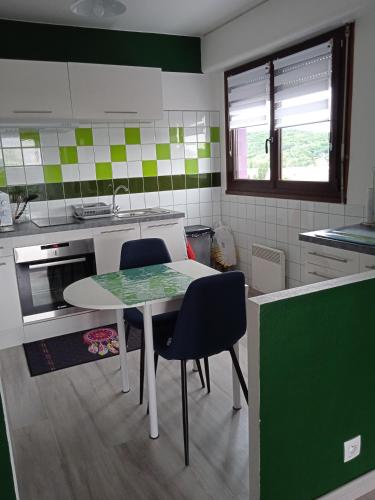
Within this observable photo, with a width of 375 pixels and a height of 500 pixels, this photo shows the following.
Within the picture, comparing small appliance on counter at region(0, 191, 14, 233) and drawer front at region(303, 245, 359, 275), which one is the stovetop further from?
drawer front at region(303, 245, 359, 275)

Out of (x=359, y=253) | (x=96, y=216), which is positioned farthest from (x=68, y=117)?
(x=359, y=253)

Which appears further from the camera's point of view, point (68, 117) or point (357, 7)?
point (68, 117)

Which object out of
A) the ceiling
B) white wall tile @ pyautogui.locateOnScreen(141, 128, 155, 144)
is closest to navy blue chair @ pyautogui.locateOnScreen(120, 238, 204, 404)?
white wall tile @ pyautogui.locateOnScreen(141, 128, 155, 144)

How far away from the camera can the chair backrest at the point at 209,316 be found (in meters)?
1.94

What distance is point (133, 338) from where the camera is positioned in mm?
3486

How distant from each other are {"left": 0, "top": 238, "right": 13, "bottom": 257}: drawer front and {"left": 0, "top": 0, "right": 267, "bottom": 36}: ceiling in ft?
5.97

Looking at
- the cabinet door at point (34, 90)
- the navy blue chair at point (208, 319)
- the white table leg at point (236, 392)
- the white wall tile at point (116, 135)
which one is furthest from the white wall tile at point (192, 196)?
the navy blue chair at point (208, 319)

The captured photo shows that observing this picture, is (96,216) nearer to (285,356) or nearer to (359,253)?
(359,253)

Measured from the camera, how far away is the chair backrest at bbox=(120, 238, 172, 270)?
2.77m

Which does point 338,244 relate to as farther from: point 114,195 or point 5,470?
point 114,195

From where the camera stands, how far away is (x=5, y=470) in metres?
1.30

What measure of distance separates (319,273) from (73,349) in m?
1.92

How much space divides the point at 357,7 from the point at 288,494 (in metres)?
2.87

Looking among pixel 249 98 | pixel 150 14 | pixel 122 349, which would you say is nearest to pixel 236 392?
pixel 122 349
